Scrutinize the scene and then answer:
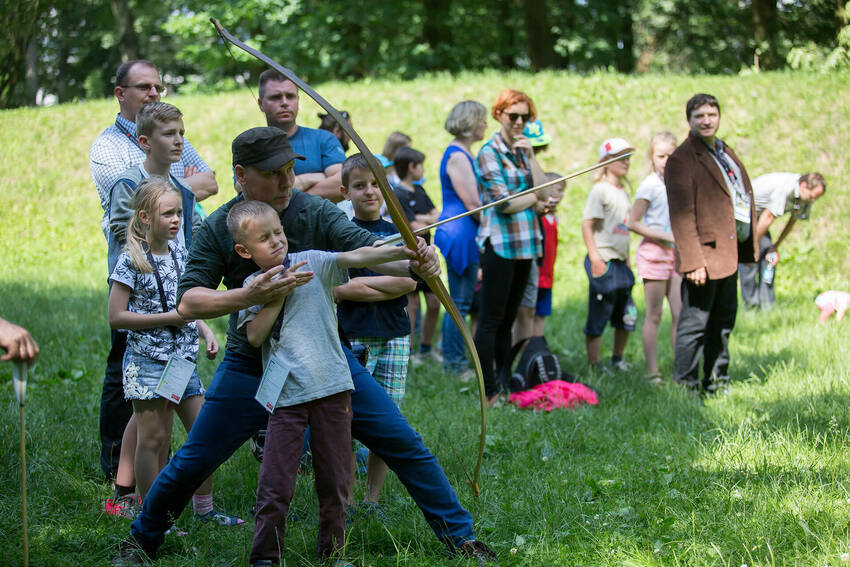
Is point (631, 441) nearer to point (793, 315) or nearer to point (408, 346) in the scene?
point (408, 346)

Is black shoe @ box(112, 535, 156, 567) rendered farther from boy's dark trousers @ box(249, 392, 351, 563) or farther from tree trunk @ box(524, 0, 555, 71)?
tree trunk @ box(524, 0, 555, 71)

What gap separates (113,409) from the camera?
14.4 feet

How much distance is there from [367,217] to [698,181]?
2.93 meters

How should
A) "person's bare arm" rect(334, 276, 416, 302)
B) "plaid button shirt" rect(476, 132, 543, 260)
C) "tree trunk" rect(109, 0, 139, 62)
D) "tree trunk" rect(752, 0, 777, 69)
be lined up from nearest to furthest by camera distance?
"person's bare arm" rect(334, 276, 416, 302) < "plaid button shirt" rect(476, 132, 543, 260) < "tree trunk" rect(752, 0, 777, 69) < "tree trunk" rect(109, 0, 139, 62)

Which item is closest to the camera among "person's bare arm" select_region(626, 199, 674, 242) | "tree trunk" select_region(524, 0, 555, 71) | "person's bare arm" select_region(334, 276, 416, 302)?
"person's bare arm" select_region(334, 276, 416, 302)

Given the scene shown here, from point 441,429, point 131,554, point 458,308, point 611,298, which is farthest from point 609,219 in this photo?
point 131,554

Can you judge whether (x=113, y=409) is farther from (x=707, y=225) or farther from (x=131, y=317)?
(x=707, y=225)

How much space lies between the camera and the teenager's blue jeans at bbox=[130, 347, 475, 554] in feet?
10.7

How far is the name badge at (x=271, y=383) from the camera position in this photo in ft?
10.1

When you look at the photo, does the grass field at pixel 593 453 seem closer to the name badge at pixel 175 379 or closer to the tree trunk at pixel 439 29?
the name badge at pixel 175 379

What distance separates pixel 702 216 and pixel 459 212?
1797 millimetres

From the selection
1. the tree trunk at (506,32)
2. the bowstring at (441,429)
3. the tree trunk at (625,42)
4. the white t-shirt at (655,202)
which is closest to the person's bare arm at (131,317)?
the bowstring at (441,429)

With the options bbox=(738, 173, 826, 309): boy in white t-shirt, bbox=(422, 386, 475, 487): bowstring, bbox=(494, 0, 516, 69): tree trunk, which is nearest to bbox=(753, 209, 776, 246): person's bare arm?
bbox=(738, 173, 826, 309): boy in white t-shirt

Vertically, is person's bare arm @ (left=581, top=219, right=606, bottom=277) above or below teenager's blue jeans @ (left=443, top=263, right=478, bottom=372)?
above
